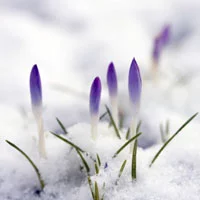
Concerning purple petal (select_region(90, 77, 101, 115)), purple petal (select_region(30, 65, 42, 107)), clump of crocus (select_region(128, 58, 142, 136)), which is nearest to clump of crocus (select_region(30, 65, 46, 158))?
purple petal (select_region(30, 65, 42, 107))

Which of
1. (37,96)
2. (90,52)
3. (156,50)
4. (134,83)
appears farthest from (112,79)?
(90,52)

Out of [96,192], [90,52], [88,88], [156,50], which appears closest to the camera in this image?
[96,192]

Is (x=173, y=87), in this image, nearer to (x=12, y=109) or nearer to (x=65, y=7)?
(x=12, y=109)

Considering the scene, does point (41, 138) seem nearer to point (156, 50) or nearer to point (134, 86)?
point (134, 86)

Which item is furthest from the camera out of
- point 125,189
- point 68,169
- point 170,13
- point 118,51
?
point 170,13

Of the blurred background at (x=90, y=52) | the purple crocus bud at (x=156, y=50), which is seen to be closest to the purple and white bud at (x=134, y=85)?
the blurred background at (x=90, y=52)

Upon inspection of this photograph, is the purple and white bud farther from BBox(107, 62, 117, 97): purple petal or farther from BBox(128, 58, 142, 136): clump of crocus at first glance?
BBox(107, 62, 117, 97): purple petal

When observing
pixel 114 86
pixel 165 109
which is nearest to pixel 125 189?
pixel 114 86
